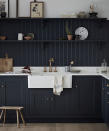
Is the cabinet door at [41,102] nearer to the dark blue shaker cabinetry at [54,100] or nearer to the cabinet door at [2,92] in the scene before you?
the dark blue shaker cabinetry at [54,100]

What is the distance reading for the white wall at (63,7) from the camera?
606 centimetres

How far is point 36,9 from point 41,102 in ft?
6.02

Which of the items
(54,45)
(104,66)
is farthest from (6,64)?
(104,66)

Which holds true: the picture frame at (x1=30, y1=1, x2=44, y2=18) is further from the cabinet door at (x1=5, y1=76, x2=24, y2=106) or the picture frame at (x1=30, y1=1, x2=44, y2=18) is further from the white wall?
the cabinet door at (x1=5, y1=76, x2=24, y2=106)

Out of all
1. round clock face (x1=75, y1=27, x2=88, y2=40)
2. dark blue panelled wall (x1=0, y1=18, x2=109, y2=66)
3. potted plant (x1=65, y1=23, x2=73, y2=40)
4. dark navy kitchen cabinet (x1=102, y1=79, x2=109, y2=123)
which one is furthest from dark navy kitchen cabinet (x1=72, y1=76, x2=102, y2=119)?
round clock face (x1=75, y1=27, x2=88, y2=40)

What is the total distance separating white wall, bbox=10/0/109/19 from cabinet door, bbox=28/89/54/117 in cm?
159

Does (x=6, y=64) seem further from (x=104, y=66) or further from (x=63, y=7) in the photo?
(x=104, y=66)

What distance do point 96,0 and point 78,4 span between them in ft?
1.22

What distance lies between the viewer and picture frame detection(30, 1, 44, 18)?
5.95m

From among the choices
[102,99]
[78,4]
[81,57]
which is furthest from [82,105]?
[78,4]

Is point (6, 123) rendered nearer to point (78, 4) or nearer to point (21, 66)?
point (21, 66)

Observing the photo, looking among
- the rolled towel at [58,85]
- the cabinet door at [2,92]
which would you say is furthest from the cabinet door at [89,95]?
the cabinet door at [2,92]

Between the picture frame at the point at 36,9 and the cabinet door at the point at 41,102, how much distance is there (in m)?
1.50

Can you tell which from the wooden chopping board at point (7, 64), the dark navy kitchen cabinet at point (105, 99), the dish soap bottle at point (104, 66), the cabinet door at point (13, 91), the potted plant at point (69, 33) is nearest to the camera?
the dark navy kitchen cabinet at point (105, 99)
